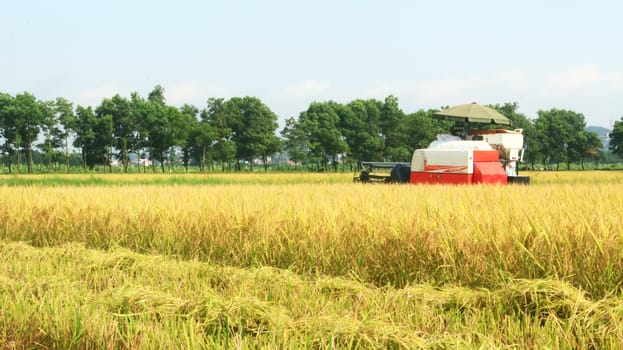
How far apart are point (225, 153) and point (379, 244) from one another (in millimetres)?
55653

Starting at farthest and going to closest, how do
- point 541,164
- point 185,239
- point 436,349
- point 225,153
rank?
point 541,164 → point 225,153 → point 185,239 → point 436,349

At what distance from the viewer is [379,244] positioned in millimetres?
4621

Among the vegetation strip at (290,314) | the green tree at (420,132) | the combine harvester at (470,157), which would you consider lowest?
the vegetation strip at (290,314)

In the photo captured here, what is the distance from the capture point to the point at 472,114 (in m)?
12.2

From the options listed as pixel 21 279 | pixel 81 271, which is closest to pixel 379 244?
pixel 81 271

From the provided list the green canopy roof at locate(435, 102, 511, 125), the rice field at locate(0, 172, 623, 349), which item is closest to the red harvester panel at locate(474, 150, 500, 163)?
the green canopy roof at locate(435, 102, 511, 125)

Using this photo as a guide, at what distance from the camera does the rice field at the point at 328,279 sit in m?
3.00

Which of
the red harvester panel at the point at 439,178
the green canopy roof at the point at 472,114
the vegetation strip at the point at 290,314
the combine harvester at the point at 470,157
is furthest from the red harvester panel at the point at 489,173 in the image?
the vegetation strip at the point at 290,314

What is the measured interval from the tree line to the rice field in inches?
2031

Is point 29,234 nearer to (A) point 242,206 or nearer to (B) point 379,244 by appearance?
(A) point 242,206

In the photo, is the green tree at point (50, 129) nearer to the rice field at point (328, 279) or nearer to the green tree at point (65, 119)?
the green tree at point (65, 119)

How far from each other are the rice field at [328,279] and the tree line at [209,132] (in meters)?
51.6

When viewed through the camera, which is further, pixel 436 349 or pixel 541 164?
pixel 541 164

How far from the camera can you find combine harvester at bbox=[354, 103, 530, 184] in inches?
439
